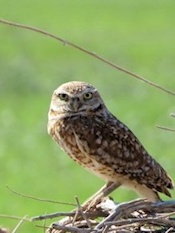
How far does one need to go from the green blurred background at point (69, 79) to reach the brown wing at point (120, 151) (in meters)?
3.98

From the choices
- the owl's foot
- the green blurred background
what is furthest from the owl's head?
the green blurred background

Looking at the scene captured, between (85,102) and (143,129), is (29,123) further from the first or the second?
(85,102)

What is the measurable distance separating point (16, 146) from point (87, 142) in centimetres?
1106

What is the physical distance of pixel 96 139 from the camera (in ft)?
26.0

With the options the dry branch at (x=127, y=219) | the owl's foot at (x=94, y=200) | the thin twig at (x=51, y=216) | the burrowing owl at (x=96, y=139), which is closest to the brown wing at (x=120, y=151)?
the burrowing owl at (x=96, y=139)

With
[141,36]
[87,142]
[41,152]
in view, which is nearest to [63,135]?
[87,142]

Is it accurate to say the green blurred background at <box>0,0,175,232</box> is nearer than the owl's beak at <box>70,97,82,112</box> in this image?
No

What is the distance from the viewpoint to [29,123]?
20.7 meters

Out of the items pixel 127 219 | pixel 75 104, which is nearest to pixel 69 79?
pixel 75 104

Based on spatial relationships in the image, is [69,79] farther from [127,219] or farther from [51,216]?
[51,216]

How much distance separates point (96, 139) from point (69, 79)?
16.4m

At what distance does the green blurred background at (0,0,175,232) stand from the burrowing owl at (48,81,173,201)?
396 centimetres

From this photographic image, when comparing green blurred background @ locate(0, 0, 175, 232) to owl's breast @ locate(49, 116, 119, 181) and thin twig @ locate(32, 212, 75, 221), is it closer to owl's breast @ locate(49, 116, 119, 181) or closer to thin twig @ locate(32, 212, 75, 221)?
owl's breast @ locate(49, 116, 119, 181)

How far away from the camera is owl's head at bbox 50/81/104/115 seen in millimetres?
7883
